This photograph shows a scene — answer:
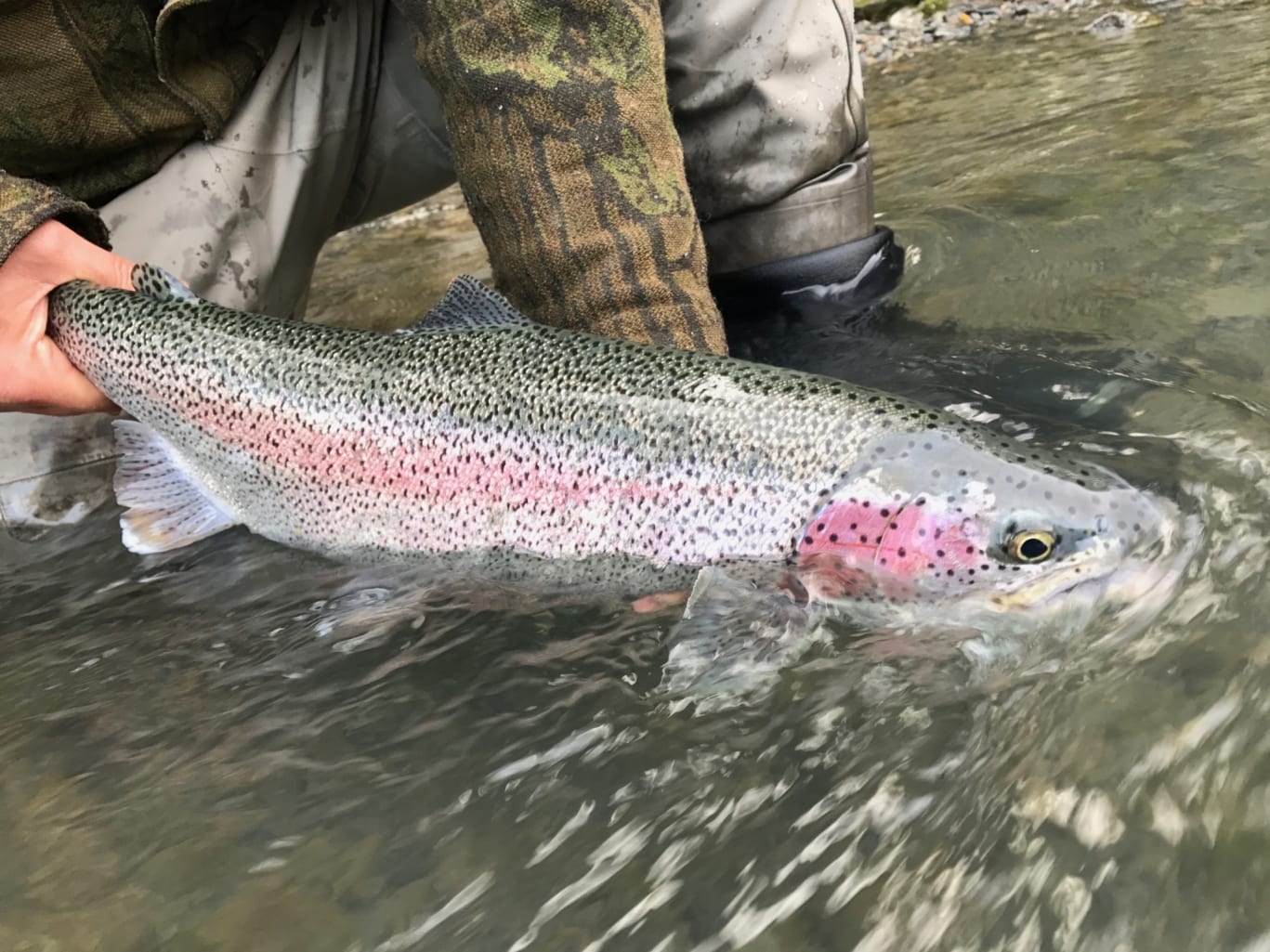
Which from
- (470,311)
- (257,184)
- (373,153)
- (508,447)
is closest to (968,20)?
(373,153)

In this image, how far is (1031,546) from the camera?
175cm

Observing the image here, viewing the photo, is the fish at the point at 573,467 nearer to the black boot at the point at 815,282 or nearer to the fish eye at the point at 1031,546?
the fish eye at the point at 1031,546

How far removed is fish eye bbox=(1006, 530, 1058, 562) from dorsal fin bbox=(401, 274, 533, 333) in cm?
114

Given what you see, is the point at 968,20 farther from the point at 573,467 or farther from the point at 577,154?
the point at 573,467

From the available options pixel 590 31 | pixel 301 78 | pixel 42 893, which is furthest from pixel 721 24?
pixel 42 893

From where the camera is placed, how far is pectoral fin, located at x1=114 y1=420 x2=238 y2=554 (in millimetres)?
2506

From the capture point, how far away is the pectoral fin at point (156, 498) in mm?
2506

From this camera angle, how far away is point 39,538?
9.19ft

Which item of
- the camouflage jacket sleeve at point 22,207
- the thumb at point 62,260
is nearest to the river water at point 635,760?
the thumb at point 62,260

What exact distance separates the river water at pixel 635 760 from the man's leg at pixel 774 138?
74cm

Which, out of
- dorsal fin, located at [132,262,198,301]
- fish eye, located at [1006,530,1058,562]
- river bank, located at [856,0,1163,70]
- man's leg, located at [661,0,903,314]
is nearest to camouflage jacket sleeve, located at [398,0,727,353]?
man's leg, located at [661,0,903,314]

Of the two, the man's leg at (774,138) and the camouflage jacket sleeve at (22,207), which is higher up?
the camouflage jacket sleeve at (22,207)

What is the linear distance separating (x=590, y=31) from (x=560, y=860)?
5.82 feet

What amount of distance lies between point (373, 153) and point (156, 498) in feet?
4.38
